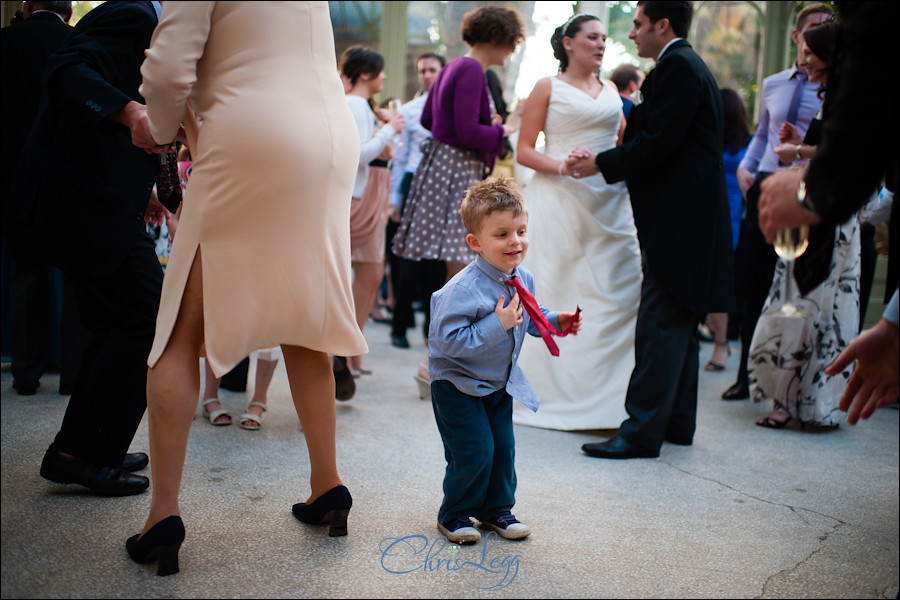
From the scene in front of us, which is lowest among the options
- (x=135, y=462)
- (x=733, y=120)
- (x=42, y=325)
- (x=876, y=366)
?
(x=135, y=462)

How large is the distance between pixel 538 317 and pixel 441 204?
217 cm

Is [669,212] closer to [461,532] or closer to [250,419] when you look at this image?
[461,532]

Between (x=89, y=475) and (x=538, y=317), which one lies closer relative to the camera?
(x=538, y=317)

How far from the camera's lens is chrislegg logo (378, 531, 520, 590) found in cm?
207

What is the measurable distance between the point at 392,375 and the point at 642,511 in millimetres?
2360

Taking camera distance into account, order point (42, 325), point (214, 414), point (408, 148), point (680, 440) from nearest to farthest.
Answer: point (214, 414), point (680, 440), point (42, 325), point (408, 148)

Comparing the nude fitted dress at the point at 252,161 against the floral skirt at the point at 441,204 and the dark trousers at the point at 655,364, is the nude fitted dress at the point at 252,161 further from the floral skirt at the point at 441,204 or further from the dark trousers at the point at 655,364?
the floral skirt at the point at 441,204

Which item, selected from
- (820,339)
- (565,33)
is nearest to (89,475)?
(565,33)

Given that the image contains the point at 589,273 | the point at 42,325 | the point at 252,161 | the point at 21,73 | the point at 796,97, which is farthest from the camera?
the point at 796,97

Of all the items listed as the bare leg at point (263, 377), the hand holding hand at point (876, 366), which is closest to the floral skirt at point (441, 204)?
the bare leg at point (263, 377)

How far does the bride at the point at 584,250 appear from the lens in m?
3.81

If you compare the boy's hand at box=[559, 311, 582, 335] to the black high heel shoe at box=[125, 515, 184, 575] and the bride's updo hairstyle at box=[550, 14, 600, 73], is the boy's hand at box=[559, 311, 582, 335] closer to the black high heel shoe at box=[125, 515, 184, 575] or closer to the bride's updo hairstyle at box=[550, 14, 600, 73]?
the black high heel shoe at box=[125, 515, 184, 575]

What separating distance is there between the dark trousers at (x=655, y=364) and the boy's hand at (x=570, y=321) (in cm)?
115

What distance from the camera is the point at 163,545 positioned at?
194 cm
